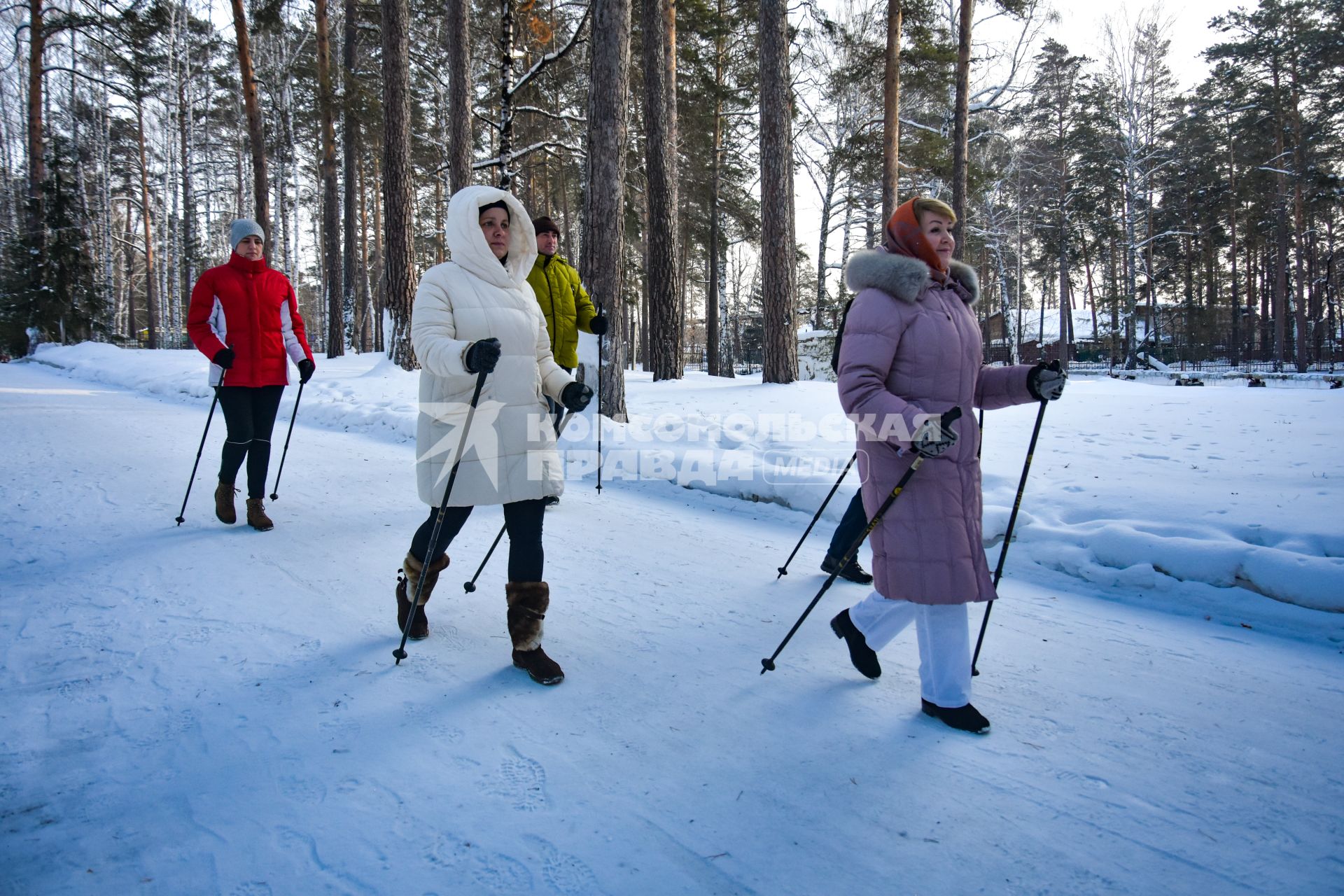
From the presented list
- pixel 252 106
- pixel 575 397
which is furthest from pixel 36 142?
pixel 575 397

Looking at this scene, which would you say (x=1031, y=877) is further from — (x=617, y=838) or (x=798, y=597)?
(x=798, y=597)

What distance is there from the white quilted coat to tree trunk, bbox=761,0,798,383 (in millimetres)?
8351

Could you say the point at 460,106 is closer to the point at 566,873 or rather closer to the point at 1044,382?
the point at 1044,382

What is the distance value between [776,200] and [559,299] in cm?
639

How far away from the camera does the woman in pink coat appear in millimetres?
2518

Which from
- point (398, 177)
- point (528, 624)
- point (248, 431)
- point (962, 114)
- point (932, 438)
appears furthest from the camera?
point (962, 114)

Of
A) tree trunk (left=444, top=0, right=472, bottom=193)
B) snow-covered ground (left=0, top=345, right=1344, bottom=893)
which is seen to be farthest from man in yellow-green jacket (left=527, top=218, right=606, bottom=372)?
tree trunk (left=444, top=0, right=472, bottom=193)

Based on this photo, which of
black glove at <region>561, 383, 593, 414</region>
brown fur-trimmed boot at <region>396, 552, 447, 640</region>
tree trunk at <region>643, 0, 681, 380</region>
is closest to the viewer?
black glove at <region>561, 383, 593, 414</region>

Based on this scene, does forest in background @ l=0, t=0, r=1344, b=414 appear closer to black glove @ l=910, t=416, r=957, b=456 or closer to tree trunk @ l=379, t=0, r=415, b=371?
tree trunk @ l=379, t=0, r=415, b=371

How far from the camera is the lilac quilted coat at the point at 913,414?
2.52 m

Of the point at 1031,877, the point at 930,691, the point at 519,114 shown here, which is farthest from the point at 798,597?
the point at 519,114

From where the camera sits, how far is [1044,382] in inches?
106

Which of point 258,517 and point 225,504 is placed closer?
point 258,517

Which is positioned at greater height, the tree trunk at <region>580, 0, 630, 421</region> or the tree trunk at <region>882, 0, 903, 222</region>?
the tree trunk at <region>882, 0, 903, 222</region>
